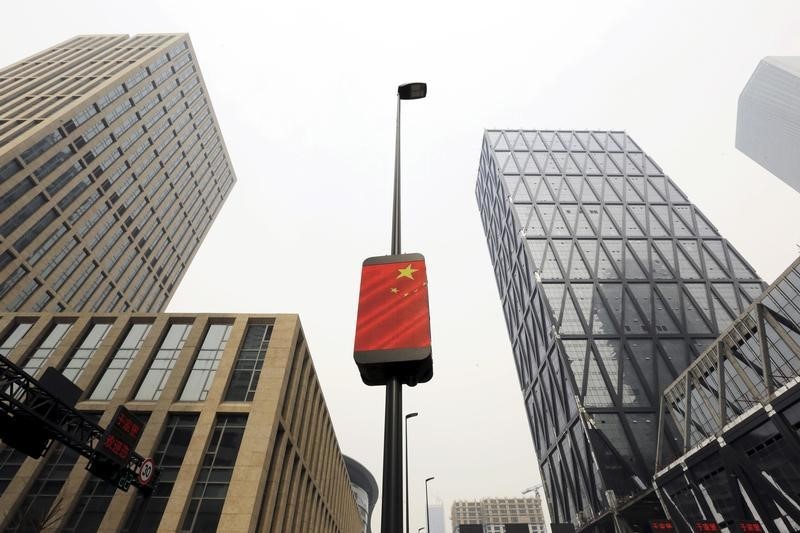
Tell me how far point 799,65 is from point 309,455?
10006 inches

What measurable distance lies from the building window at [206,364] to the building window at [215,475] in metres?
2.73

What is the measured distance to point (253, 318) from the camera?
31000mm

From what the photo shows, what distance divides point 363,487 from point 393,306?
118092 mm

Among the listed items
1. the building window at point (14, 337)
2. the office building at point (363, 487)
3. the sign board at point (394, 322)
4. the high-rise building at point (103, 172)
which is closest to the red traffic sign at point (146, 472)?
the sign board at point (394, 322)

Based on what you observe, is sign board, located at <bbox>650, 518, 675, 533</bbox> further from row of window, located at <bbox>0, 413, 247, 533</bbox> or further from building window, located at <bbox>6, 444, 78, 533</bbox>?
building window, located at <bbox>6, 444, 78, 533</bbox>

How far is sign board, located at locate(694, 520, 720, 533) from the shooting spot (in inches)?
1569

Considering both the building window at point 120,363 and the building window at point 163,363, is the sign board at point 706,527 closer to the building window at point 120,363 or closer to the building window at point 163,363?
the building window at point 163,363

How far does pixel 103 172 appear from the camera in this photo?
189 ft

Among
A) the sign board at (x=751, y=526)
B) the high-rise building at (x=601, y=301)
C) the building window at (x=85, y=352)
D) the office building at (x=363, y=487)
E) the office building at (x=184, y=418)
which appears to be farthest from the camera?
the office building at (x=363, y=487)

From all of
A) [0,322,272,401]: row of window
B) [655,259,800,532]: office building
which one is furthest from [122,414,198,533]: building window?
[655,259,800,532]: office building

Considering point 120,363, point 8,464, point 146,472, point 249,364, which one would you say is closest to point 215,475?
point 146,472

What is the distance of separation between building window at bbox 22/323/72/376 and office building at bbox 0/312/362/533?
0.29ft

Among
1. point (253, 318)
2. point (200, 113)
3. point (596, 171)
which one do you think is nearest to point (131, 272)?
point (200, 113)

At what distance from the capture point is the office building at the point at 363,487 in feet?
335
